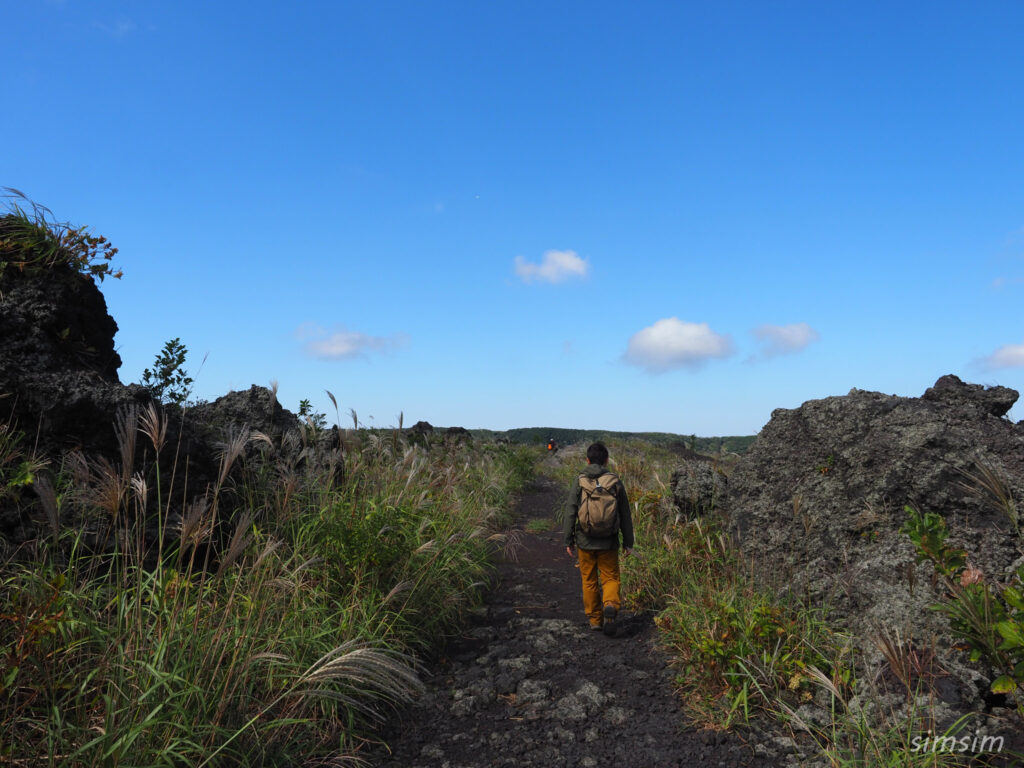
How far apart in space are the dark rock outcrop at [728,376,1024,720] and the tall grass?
10.7ft

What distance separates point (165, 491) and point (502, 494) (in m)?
8.11

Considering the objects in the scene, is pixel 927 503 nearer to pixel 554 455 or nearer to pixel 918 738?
pixel 918 738

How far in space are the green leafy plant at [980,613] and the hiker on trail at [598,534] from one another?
3042 millimetres

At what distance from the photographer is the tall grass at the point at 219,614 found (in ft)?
9.57

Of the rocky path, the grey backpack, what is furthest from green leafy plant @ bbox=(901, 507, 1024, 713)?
the grey backpack

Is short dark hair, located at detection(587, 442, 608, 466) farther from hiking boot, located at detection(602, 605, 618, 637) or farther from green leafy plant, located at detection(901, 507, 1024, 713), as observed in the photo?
green leafy plant, located at detection(901, 507, 1024, 713)

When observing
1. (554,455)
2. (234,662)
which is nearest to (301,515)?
(234,662)

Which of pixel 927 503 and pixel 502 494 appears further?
pixel 502 494

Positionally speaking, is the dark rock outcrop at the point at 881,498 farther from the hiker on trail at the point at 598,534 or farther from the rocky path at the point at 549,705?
the rocky path at the point at 549,705

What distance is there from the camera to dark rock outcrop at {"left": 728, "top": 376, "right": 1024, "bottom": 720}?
454cm

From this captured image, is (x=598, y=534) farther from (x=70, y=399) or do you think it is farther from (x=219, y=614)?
(x=70, y=399)

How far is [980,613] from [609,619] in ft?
11.4

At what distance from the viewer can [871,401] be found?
20.1 feet

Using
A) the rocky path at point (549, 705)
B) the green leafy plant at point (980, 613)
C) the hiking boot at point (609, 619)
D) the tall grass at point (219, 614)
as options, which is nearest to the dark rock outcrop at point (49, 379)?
the tall grass at point (219, 614)
